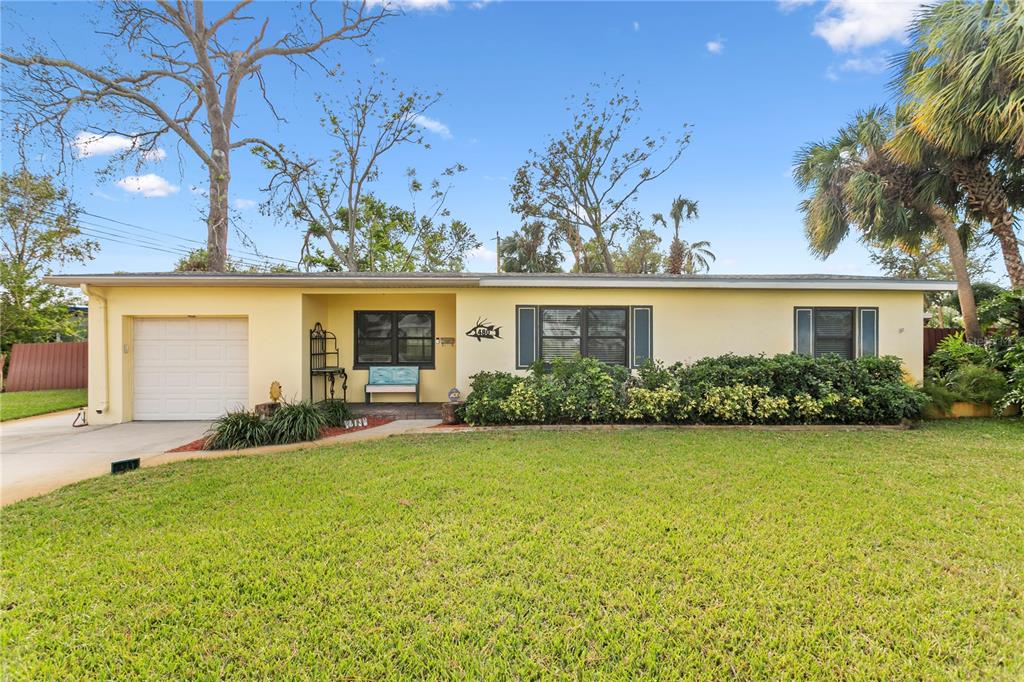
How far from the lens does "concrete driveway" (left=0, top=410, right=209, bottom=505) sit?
15.5 feet

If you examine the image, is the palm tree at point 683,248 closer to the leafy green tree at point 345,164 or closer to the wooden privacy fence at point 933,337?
the wooden privacy fence at point 933,337

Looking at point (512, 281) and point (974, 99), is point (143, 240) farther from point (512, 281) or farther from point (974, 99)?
point (974, 99)

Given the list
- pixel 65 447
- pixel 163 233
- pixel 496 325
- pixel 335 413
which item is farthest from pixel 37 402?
pixel 163 233

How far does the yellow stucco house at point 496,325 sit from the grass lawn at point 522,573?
3758 mm

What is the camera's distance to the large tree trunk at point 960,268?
9.47 metres

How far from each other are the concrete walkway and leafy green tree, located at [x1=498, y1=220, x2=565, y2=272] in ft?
48.0

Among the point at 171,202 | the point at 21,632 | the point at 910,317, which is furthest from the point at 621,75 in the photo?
the point at 21,632

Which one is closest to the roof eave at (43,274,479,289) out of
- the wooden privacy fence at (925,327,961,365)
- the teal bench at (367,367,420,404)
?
the teal bench at (367,367,420,404)

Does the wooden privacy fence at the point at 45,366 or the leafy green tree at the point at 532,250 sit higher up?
the leafy green tree at the point at 532,250

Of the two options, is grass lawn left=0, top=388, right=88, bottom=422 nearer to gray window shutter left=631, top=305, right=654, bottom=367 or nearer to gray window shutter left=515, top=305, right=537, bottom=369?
gray window shutter left=515, top=305, right=537, bottom=369

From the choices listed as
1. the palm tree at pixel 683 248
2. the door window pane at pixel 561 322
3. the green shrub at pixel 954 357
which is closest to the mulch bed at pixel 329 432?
the door window pane at pixel 561 322

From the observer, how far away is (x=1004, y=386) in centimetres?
748

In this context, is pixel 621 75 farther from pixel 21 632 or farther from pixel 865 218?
pixel 21 632

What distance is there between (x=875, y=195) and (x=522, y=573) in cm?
1142
